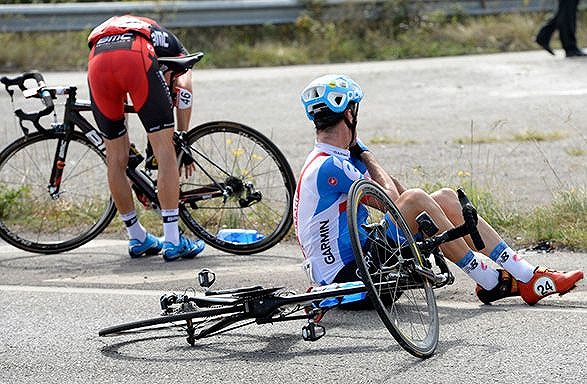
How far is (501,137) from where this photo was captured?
11641 mm

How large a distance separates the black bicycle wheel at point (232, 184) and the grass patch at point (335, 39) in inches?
293

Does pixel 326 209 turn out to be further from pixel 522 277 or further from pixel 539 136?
pixel 539 136

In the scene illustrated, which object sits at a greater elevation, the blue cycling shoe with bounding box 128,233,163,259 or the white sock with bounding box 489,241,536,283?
the white sock with bounding box 489,241,536,283

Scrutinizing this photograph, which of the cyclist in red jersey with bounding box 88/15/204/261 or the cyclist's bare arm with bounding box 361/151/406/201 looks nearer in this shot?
the cyclist's bare arm with bounding box 361/151/406/201

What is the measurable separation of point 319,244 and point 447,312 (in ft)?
2.91

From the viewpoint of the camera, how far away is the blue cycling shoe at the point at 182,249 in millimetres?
8211

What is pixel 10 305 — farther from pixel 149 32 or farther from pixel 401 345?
pixel 401 345

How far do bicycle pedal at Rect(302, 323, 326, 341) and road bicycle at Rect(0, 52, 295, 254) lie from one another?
2.38m

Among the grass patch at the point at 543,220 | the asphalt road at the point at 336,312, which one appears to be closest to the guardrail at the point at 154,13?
the asphalt road at the point at 336,312

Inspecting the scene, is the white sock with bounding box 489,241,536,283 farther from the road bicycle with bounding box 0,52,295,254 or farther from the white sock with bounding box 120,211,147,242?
the white sock with bounding box 120,211,147,242

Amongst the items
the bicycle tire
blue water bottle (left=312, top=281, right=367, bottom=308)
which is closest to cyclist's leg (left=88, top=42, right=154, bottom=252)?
the bicycle tire

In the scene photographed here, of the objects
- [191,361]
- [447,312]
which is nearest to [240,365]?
[191,361]

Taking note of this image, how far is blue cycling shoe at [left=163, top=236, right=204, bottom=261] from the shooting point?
8.21m

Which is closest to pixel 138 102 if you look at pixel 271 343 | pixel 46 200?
pixel 46 200
